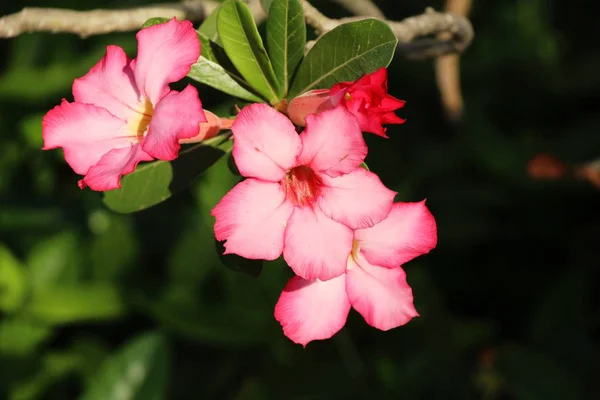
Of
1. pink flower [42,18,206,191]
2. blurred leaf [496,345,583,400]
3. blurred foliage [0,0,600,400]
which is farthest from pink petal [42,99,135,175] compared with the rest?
blurred leaf [496,345,583,400]

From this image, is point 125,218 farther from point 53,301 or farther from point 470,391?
point 470,391

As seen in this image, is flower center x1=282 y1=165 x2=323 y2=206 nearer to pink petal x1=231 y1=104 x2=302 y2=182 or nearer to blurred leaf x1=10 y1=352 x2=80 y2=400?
pink petal x1=231 y1=104 x2=302 y2=182

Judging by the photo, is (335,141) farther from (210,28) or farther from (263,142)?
(210,28)

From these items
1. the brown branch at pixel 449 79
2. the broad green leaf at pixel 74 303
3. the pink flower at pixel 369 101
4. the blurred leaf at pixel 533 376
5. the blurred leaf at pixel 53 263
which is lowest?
the blurred leaf at pixel 533 376

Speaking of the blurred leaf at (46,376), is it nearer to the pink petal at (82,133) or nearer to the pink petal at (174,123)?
the pink petal at (82,133)

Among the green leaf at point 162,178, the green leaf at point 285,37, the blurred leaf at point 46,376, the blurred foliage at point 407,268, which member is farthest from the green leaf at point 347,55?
the blurred leaf at point 46,376

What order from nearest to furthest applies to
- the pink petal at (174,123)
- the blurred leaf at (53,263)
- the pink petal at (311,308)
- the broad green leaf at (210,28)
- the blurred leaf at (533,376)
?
the pink petal at (174,123) → the pink petal at (311,308) → the broad green leaf at (210,28) → the blurred leaf at (533,376) → the blurred leaf at (53,263)

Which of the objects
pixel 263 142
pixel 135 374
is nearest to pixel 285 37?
pixel 263 142
